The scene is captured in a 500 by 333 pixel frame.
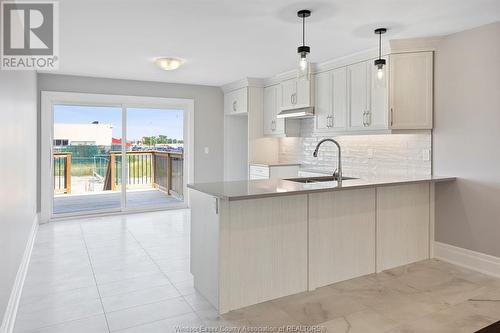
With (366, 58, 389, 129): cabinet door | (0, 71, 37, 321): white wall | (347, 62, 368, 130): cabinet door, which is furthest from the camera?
(347, 62, 368, 130): cabinet door

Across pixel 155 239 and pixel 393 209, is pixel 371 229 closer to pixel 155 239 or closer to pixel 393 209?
pixel 393 209

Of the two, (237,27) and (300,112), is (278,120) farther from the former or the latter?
(237,27)

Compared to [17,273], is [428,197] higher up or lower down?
higher up

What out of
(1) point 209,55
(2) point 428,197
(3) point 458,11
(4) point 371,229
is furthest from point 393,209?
(1) point 209,55

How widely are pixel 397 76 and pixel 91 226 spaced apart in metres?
4.77

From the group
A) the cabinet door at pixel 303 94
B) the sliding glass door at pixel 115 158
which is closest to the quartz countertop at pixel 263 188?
the cabinet door at pixel 303 94

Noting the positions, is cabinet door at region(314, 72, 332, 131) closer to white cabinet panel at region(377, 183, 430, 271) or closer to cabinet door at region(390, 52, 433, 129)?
cabinet door at region(390, 52, 433, 129)

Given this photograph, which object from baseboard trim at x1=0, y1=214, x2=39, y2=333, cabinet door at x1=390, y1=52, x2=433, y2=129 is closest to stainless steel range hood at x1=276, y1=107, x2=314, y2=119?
cabinet door at x1=390, y1=52, x2=433, y2=129

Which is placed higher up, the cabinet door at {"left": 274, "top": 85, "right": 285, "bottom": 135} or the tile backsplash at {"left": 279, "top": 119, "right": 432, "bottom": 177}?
the cabinet door at {"left": 274, "top": 85, "right": 285, "bottom": 135}

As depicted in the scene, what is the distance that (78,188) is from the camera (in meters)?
6.25

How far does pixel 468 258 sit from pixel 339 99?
7.96 feet

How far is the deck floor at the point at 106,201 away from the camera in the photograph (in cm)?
613

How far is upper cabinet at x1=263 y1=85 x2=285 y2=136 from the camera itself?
19.6ft

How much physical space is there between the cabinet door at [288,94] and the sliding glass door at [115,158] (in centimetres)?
217
